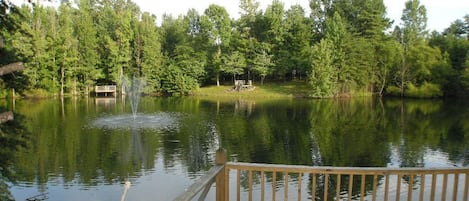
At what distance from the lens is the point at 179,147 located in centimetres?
1454

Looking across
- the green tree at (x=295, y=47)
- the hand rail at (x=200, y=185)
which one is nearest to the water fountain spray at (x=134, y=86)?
the green tree at (x=295, y=47)

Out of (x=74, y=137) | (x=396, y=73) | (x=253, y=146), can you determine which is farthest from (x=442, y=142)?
(x=396, y=73)

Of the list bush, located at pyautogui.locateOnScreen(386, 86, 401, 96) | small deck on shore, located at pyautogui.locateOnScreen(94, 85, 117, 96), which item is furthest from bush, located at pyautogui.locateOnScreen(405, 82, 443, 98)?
small deck on shore, located at pyautogui.locateOnScreen(94, 85, 117, 96)

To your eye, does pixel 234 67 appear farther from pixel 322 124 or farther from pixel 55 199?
pixel 55 199

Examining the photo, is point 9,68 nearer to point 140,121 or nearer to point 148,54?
point 140,121

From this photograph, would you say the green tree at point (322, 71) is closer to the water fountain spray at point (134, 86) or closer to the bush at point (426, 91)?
the bush at point (426, 91)

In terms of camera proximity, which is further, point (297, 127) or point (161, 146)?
point (297, 127)

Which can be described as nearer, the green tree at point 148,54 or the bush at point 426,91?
the bush at point 426,91

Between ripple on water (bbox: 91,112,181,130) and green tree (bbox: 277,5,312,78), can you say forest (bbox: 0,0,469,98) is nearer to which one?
green tree (bbox: 277,5,312,78)

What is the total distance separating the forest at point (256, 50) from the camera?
133 ft

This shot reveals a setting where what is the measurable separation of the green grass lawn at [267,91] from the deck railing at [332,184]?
31301 millimetres

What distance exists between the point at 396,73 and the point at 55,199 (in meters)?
40.2

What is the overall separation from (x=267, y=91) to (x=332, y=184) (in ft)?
110

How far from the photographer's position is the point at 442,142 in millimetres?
15922
